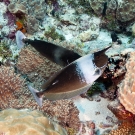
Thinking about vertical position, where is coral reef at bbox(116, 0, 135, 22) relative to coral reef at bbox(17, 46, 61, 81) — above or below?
above

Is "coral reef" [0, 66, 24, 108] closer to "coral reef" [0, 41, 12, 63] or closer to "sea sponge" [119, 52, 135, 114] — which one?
"coral reef" [0, 41, 12, 63]

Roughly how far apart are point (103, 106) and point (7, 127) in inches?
75.1

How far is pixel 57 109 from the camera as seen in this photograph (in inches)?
152

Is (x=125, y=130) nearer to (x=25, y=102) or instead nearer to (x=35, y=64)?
(x=25, y=102)

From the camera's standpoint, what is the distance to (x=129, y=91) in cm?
336

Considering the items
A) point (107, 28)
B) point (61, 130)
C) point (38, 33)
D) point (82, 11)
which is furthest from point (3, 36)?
point (61, 130)

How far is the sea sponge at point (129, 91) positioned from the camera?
11.0ft

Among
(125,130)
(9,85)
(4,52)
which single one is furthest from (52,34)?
(125,130)

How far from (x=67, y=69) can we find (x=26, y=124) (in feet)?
2.87

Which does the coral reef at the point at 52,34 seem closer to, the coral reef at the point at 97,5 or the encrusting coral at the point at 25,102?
the coral reef at the point at 97,5

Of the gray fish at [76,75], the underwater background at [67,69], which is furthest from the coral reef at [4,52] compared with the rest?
the gray fish at [76,75]

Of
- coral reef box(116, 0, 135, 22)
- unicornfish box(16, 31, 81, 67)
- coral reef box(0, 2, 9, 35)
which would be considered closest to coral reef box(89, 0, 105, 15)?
coral reef box(116, 0, 135, 22)

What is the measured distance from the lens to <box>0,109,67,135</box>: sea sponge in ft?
Answer: 10.5

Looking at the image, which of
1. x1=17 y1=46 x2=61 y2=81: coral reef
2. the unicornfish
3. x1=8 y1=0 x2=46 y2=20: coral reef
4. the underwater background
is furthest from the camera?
x1=8 y1=0 x2=46 y2=20: coral reef
